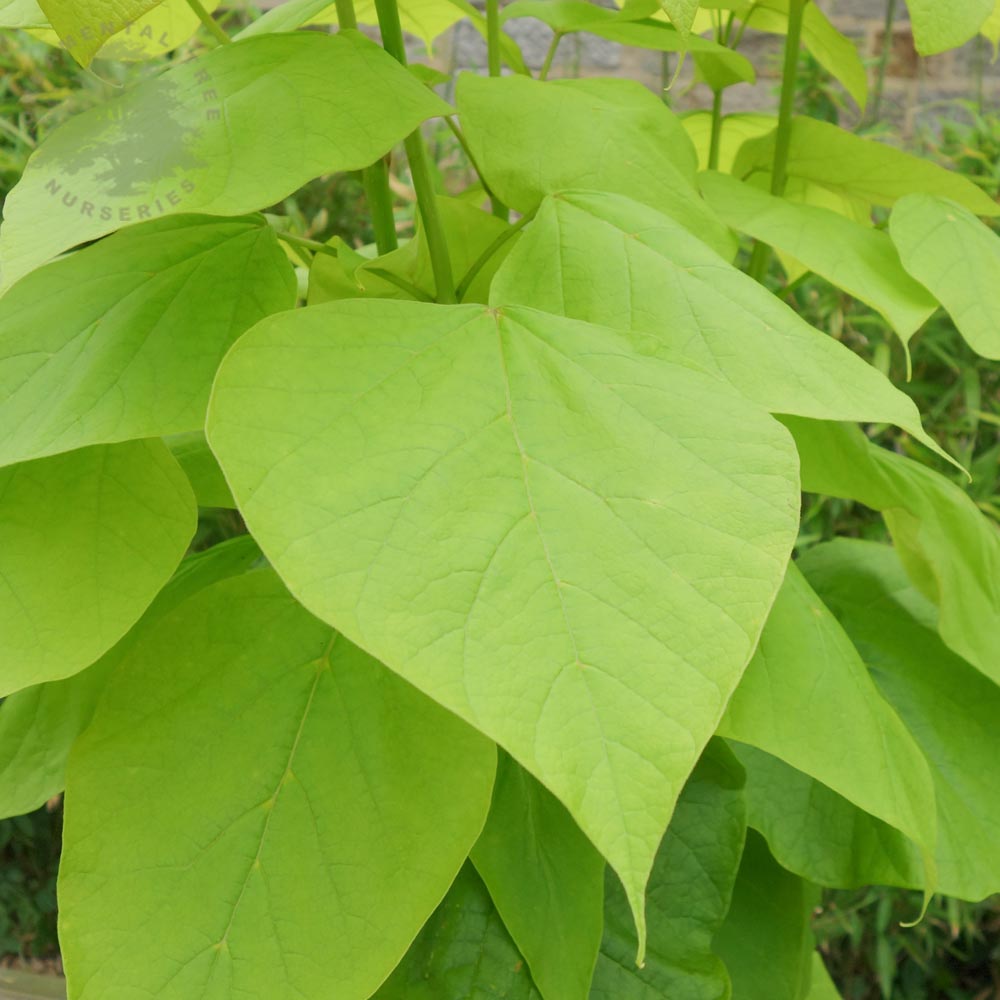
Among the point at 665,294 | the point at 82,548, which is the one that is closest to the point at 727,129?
the point at 665,294

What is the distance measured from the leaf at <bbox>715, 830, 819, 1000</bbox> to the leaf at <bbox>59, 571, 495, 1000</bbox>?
248 millimetres

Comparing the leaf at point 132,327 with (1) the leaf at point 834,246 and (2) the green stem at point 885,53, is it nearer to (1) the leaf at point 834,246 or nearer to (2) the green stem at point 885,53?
(1) the leaf at point 834,246

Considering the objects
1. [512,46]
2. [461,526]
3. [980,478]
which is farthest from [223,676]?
[980,478]

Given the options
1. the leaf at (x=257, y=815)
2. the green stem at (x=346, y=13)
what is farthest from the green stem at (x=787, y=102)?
the leaf at (x=257, y=815)

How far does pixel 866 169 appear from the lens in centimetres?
52

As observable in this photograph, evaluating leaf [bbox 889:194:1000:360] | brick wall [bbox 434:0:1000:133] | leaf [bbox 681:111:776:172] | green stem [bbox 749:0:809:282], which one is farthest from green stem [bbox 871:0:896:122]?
leaf [bbox 889:194:1000:360]

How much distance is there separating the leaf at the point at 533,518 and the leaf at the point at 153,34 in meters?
0.28

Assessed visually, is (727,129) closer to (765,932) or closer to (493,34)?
(493,34)

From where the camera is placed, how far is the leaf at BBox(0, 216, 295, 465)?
329 millimetres

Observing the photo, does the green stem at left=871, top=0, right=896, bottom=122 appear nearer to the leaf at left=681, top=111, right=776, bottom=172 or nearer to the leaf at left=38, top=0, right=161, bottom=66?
the leaf at left=681, top=111, right=776, bottom=172

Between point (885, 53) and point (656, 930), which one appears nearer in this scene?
point (656, 930)

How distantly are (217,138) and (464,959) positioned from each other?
32 cm

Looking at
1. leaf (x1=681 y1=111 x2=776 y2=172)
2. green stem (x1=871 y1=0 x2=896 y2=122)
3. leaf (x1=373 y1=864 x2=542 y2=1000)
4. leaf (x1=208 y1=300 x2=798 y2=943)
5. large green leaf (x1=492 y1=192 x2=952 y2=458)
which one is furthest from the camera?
green stem (x1=871 y1=0 x2=896 y2=122)

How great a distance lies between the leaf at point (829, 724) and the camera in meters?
0.38
